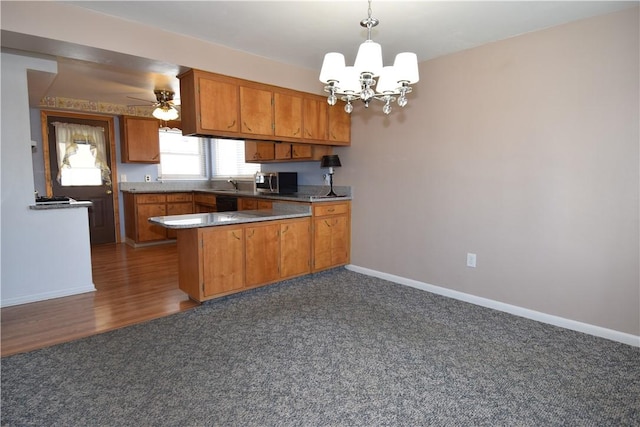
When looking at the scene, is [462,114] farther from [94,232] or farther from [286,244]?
[94,232]

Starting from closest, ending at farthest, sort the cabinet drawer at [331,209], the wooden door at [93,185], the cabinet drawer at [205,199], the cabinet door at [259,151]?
the cabinet drawer at [331,209] < the cabinet door at [259,151] < the wooden door at [93,185] < the cabinet drawer at [205,199]

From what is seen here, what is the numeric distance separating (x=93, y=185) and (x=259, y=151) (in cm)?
296

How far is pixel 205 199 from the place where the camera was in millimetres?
6219

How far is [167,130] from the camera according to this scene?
21.2ft

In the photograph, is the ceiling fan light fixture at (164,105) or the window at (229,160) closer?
the ceiling fan light fixture at (164,105)

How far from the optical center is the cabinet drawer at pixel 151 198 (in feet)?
19.1

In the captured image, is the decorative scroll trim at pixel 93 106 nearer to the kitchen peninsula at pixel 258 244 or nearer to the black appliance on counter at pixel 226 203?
the black appliance on counter at pixel 226 203

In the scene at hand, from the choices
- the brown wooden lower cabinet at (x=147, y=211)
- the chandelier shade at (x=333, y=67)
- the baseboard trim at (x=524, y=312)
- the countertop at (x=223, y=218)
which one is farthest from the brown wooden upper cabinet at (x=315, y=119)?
the brown wooden lower cabinet at (x=147, y=211)

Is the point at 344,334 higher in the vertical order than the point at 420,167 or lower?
lower

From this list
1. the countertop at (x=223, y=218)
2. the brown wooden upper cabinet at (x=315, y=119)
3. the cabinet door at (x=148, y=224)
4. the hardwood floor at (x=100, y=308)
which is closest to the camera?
the hardwood floor at (x=100, y=308)

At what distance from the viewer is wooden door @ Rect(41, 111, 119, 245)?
5.49 metres

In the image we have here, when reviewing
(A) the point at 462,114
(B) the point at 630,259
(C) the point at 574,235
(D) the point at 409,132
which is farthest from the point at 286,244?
(B) the point at 630,259

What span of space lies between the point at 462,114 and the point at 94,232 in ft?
19.7

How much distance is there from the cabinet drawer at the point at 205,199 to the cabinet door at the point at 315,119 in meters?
2.68
